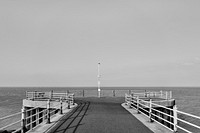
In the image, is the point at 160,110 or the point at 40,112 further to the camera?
the point at 160,110

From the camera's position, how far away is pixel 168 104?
81.3 ft

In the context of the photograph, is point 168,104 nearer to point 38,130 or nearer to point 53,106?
point 53,106

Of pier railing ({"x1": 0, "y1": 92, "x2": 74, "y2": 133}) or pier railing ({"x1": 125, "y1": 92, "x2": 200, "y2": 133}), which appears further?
pier railing ({"x1": 0, "y1": 92, "x2": 74, "y2": 133})

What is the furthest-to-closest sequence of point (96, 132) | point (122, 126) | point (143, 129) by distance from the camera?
point (122, 126) < point (143, 129) < point (96, 132)

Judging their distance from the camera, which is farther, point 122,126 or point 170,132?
point 122,126

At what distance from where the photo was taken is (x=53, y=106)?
2377 cm

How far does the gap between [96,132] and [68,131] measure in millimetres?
1262

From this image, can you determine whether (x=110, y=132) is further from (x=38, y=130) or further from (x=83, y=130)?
(x=38, y=130)

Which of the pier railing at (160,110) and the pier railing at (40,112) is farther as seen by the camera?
the pier railing at (40,112)

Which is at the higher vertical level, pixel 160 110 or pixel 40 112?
pixel 40 112

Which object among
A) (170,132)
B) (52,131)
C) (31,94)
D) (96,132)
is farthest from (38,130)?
(31,94)

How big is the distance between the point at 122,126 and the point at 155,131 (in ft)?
6.08

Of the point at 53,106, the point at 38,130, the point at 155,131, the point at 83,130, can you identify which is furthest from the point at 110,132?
the point at 53,106

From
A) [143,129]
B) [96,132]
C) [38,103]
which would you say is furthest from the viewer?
[38,103]
